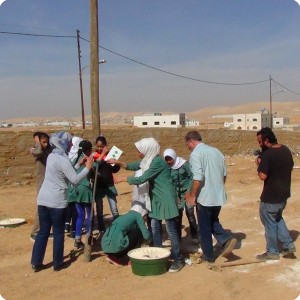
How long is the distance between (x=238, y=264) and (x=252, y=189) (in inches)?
254

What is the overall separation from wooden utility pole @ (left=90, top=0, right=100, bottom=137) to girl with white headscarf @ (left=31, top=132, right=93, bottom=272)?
18.7 ft

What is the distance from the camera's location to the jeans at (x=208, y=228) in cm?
537

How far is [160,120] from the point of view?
255 feet

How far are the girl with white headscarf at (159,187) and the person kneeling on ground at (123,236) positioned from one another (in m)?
0.37

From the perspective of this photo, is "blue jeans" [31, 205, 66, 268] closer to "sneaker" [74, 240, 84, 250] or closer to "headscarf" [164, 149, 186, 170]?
"sneaker" [74, 240, 84, 250]

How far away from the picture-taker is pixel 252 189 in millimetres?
11656

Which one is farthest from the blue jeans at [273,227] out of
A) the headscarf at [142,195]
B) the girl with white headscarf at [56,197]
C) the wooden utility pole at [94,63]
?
the wooden utility pole at [94,63]

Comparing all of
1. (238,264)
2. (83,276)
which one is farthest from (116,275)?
(238,264)

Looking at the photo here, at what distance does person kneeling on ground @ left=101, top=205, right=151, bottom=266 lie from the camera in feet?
18.1

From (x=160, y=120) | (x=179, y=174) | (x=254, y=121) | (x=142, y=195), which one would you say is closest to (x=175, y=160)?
(x=179, y=174)

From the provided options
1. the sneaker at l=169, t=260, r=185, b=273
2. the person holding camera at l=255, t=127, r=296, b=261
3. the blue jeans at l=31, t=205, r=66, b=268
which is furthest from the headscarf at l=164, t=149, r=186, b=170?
the blue jeans at l=31, t=205, r=66, b=268

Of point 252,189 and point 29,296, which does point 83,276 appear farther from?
point 252,189

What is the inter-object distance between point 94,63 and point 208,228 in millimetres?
6798

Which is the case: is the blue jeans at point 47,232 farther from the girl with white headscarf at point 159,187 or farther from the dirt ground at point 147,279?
the girl with white headscarf at point 159,187
